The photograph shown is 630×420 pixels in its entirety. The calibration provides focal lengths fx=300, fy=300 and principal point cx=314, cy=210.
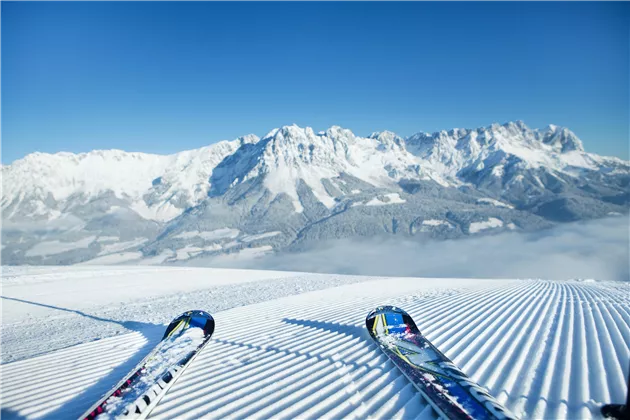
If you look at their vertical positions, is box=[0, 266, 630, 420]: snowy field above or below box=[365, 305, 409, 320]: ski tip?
below

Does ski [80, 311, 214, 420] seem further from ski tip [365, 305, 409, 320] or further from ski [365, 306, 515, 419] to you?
ski tip [365, 305, 409, 320]

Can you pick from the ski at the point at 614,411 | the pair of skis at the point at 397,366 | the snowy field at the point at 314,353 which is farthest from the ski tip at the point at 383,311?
the ski at the point at 614,411

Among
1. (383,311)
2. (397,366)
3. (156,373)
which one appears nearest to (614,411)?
(397,366)

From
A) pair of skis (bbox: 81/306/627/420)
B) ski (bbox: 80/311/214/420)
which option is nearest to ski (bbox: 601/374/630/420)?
pair of skis (bbox: 81/306/627/420)

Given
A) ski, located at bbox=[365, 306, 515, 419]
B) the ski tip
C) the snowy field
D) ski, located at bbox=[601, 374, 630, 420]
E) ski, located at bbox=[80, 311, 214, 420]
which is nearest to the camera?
ski, located at bbox=[601, 374, 630, 420]

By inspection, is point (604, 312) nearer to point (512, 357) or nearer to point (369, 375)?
point (512, 357)

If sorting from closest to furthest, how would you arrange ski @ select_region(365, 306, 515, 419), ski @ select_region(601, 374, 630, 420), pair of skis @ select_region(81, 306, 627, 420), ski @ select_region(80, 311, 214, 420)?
ski @ select_region(601, 374, 630, 420), ski @ select_region(365, 306, 515, 419), pair of skis @ select_region(81, 306, 627, 420), ski @ select_region(80, 311, 214, 420)

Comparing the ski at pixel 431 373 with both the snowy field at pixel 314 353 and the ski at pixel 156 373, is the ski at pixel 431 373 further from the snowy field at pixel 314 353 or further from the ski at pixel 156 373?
the ski at pixel 156 373
